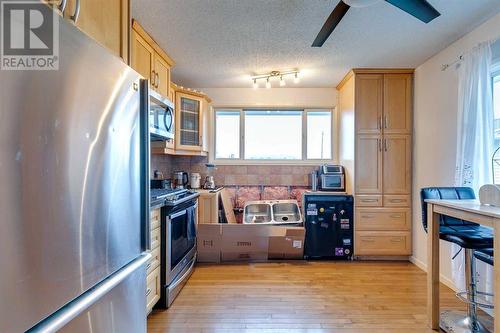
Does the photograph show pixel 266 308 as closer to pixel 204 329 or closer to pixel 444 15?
pixel 204 329

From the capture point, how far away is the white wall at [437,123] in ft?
9.28

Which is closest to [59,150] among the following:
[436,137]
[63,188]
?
[63,188]

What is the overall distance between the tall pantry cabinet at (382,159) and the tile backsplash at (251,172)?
35.6 inches

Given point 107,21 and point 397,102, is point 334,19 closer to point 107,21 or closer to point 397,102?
point 107,21

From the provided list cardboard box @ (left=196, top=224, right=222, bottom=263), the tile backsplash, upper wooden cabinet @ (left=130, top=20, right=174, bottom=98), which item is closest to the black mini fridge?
the tile backsplash

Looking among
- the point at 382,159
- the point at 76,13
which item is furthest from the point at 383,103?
the point at 76,13

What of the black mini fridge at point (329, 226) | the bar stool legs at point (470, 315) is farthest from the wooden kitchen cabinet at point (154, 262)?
the bar stool legs at point (470, 315)

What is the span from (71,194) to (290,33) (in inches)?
93.5

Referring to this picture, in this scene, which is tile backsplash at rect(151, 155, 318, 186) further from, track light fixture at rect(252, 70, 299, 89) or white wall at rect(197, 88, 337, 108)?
track light fixture at rect(252, 70, 299, 89)

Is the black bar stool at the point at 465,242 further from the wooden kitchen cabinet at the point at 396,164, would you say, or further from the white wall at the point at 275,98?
the white wall at the point at 275,98

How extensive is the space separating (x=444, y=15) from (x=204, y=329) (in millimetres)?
3037

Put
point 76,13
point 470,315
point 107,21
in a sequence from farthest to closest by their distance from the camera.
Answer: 1. point 470,315
2. point 107,21
3. point 76,13

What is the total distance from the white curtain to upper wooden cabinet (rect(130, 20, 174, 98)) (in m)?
2.82

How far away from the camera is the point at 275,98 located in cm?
449
